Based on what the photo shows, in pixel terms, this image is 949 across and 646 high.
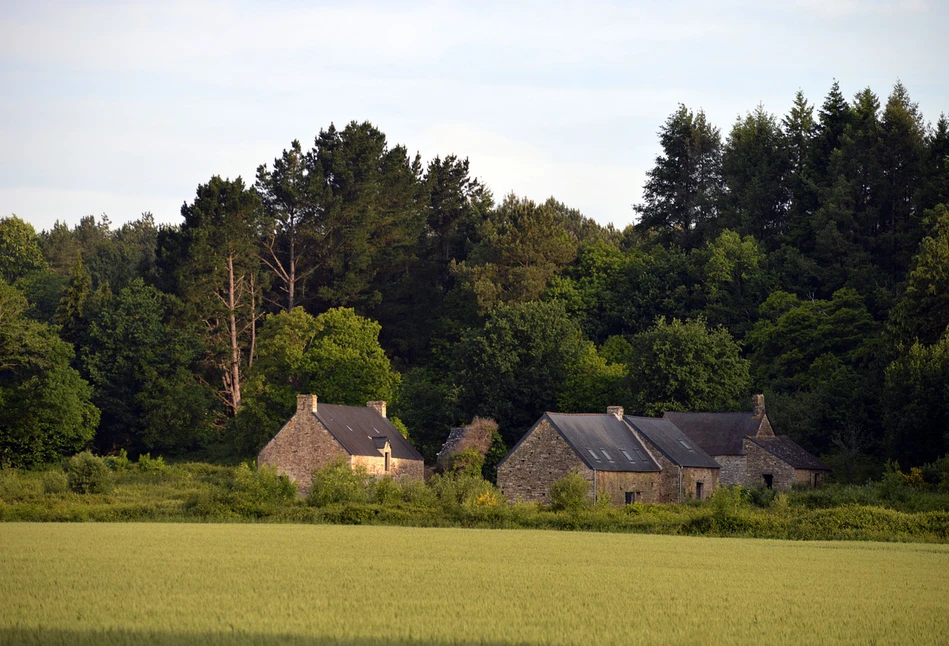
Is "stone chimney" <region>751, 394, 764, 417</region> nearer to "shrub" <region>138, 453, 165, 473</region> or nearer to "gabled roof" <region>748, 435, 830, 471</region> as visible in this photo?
"gabled roof" <region>748, 435, 830, 471</region>

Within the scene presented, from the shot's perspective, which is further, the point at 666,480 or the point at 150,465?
the point at 150,465

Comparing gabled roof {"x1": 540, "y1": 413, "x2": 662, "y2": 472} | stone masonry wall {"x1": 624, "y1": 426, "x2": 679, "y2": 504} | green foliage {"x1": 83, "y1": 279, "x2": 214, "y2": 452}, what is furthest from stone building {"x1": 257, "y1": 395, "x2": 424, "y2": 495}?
green foliage {"x1": 83, "y1": 279, "x2": 214, "y2": 452}

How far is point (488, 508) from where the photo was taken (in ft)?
151

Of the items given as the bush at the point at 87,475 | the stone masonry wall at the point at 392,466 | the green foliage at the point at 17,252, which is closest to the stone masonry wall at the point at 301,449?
the stone masonry wall at the point at 392,466

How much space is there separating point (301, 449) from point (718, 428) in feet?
68.8

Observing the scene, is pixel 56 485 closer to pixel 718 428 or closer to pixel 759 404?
pixel 718 428

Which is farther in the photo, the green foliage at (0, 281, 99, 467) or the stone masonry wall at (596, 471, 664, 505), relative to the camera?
the green foliage at (0, 281, 99, 467)

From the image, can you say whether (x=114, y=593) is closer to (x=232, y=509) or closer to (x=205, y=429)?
(x=232, y=509)

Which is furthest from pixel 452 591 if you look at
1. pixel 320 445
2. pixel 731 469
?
pixel 731 469

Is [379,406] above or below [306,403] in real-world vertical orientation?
above

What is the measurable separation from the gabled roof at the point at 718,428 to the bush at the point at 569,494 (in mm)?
16252

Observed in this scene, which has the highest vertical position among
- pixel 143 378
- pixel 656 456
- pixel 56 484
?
pixel 143 378

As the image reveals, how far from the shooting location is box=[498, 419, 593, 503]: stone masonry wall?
56.0 m

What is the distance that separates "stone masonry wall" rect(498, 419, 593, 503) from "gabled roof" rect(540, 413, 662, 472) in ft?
1.83
